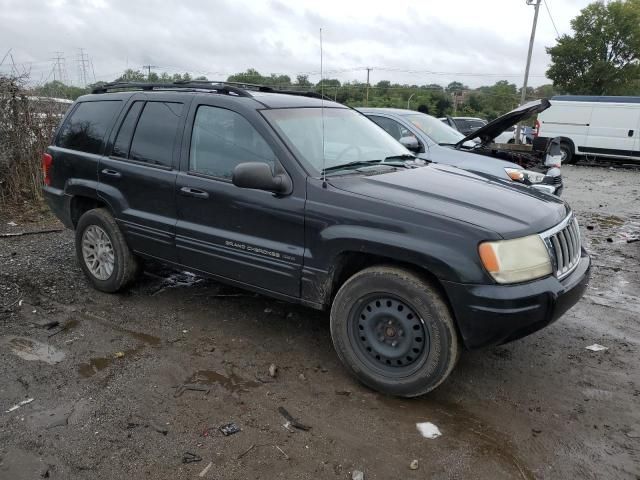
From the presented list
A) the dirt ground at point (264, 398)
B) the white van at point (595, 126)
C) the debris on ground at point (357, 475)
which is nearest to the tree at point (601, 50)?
the white van at point (595, 126)

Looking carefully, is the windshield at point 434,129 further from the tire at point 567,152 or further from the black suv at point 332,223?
the tire at point 567,152

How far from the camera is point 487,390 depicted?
11.0 feet

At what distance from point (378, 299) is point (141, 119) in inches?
102

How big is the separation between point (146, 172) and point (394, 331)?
2.40m

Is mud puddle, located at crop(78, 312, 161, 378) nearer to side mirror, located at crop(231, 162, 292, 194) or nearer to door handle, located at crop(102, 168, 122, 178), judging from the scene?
door handle, located at crop(102, 168, 122, 178)

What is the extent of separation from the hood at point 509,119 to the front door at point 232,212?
4.69 metres

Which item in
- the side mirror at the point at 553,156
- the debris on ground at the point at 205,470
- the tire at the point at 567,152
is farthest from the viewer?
the tire at the point at 567,152

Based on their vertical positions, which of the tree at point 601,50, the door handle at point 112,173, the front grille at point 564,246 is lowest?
the front grille at point 564,246

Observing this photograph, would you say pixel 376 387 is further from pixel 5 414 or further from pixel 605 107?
pixel 605 107

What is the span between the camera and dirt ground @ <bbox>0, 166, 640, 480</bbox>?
2.65 m

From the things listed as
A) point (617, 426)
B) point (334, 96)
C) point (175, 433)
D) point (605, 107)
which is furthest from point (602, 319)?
point (605, 107)

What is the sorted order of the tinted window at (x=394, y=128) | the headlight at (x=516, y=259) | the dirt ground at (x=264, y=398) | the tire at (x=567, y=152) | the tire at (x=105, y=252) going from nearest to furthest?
the dirt ground at (x=264, y=398), the headlight at (x=516, y=259), the tire at (x=105, y=252), the tinted window at (x=394, y=128), the tire at (x=567, y=152)

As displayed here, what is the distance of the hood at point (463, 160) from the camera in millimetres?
7246

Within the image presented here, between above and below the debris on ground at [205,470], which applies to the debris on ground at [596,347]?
below
